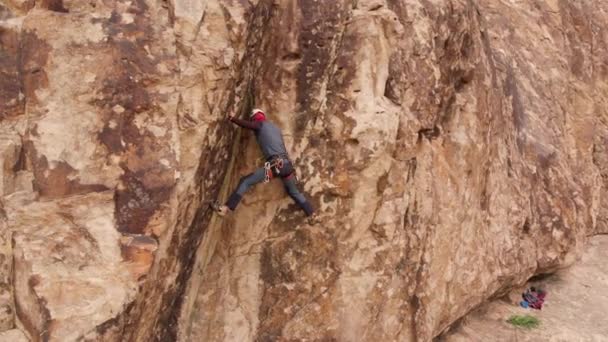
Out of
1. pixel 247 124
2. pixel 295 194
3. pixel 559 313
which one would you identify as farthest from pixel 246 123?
pixel 559 313

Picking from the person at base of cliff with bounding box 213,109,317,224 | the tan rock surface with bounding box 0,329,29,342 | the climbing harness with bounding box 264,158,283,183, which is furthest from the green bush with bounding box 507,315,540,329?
the tan rock surface with bounding box 0,329,29,342

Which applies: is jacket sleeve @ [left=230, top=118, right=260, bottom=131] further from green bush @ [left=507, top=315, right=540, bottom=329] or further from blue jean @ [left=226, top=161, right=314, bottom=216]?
green bush @ [left=507, top=315, right=540, bottom=329]

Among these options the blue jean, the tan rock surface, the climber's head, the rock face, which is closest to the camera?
the tan rock surface

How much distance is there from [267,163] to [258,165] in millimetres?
459

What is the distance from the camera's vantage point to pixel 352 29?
24.8 feet

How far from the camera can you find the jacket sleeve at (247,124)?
6898 mm

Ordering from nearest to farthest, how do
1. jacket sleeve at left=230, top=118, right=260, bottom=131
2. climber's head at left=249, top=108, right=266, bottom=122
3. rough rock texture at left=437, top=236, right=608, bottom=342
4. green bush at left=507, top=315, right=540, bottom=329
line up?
jacket sleeve at left=230, top=118, right=260, bottom=131 → climber's head at left=249, top=108, right=266, bottom=122 → rough rock texture at left=437, top=236, right=608, bottom=342 → green bush at left=507, top=315, right=540, bottom=329

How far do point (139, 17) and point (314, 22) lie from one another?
236 cm

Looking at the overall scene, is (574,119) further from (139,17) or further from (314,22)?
(139,17)

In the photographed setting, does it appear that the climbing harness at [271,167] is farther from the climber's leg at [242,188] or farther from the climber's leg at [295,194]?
the climber's leg at [295,194]

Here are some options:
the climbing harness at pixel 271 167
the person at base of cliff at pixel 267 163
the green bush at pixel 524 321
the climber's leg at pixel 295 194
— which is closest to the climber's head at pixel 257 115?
the person at base of cliff at pixel 267 163

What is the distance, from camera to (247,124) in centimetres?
696

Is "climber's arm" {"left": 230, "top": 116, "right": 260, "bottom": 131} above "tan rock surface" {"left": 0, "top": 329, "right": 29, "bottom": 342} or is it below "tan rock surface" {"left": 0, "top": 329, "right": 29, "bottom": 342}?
above

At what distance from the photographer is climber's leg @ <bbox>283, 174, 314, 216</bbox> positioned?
7.26 metres
